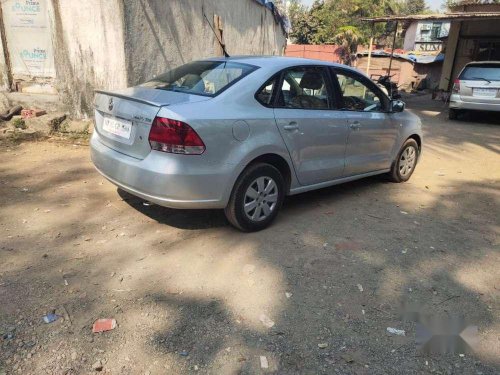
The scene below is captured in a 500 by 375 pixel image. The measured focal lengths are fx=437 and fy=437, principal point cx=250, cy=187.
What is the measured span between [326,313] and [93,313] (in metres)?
1.58

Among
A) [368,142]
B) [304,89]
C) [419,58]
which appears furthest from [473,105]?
[419,58]

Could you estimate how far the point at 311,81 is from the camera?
456 centimetres

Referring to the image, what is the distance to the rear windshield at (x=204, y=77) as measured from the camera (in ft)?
13.0

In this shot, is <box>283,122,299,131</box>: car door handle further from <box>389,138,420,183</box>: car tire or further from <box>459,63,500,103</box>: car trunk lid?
<box>459,63,500,103</box>: car trunk lid

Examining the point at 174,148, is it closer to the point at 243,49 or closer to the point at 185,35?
the point at 185,35

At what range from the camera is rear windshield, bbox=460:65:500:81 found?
444 inches

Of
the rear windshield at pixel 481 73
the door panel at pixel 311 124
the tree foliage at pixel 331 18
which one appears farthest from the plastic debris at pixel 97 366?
the tree foliage at pixel 331 18

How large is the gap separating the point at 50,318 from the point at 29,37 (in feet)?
22.4

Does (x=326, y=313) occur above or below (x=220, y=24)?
below

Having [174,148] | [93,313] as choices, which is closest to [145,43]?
[174,148]

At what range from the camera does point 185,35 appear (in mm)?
8469

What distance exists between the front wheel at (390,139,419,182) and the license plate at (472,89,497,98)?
6.50 m

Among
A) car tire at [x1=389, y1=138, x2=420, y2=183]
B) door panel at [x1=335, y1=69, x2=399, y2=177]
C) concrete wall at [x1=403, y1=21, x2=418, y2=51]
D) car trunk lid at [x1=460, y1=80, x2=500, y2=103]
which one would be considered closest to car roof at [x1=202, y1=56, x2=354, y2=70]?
door panel at [x1=335, y1=69, x2=399, y2=177]

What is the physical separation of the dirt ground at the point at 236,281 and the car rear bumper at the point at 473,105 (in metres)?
6.94
